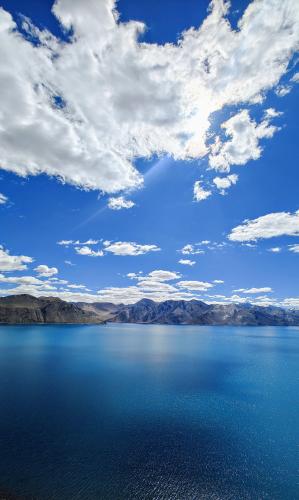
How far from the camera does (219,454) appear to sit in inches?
1505

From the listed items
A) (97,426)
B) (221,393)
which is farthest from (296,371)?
(97,426)

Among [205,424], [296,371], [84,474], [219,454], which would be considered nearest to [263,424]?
[205,424]

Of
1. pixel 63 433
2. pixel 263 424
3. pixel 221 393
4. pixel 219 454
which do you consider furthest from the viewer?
pixel 221 393

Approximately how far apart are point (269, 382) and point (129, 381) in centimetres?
4757

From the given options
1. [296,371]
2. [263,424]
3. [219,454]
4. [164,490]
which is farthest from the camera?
[296,371]

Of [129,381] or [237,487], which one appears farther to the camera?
[129,381]

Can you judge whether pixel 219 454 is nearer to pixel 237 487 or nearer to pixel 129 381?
pixel 237 487

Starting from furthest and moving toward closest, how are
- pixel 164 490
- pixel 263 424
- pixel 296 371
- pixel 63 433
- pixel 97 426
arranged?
pixel 296 371
pixel 263 424
pixel 97 426
pixel 63 433
pixel 164 490

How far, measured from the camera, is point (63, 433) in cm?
4325

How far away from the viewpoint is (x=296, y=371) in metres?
108

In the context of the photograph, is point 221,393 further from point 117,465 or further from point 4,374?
point 4,374

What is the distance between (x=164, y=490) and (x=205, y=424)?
21.0m

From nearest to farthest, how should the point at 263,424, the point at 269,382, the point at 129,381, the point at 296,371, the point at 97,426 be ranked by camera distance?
the point at 97,426, the point at 263,424, the point at 129,381, the point at 269,382, the point at 296,371

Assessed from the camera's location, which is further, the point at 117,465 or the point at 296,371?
the point at 296,371
